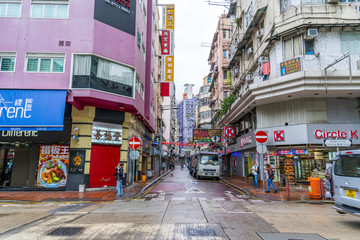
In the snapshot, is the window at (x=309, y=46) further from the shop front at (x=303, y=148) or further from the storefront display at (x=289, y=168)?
the storefront display at (x=289, y=168)

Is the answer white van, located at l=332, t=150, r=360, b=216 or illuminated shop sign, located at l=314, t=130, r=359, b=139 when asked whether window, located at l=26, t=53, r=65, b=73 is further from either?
illuminated shop sign, located at l=314, t=130, r=359, b=139

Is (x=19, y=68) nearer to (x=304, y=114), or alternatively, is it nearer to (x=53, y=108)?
(x=53, y=108)

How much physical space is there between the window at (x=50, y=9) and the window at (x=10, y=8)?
0.92 m

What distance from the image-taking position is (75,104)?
1508 cm

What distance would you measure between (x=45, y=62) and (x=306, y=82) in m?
16.1

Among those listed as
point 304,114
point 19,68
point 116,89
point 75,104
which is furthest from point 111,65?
point 304,114

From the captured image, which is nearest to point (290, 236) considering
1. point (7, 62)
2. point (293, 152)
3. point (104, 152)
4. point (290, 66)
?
point (293, 152)

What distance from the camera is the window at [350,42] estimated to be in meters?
16.2

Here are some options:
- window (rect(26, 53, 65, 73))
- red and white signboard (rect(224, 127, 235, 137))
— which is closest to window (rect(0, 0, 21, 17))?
window (rect(26, 53, 65, 73))

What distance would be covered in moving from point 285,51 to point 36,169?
18312 mm

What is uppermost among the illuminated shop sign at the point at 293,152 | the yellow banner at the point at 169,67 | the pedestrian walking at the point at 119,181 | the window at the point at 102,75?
the yellow banner at the point at 169,67

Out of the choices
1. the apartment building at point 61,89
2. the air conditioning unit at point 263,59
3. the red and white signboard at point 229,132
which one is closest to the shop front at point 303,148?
the air conditioning unit at point 263,59

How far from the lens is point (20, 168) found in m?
16.5

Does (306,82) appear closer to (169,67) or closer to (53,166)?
(169,67)
